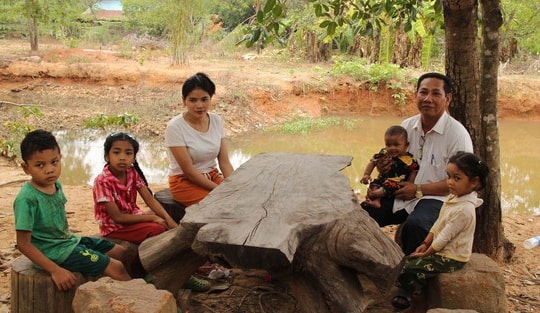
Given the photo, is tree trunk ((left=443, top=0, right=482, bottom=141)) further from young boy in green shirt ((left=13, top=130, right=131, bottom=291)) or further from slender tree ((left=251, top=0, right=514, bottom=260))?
young boy in green shirt ((left=13, top=130, right=131, bottom=291))

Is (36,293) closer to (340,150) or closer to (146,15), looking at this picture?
(340,150)

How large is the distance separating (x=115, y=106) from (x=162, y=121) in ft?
6.70

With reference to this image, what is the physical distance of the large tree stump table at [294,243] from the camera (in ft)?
7.68

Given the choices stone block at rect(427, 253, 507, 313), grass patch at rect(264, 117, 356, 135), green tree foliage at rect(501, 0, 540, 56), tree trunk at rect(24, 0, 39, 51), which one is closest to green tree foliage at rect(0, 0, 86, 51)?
tree trunk at rect(24, 0, 39, 51)

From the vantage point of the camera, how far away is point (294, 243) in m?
2.35

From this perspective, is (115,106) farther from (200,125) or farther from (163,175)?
(200,125)

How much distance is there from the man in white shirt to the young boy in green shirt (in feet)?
6.21

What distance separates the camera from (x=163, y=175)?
9.06 m

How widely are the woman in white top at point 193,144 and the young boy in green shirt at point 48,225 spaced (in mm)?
1107

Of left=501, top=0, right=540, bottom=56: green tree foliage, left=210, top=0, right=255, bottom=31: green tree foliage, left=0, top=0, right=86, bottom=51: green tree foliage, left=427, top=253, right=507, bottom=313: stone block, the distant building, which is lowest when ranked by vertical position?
left=427, top=253, right=507, bottom=313: stone block

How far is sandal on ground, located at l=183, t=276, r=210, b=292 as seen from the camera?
343 centimetres

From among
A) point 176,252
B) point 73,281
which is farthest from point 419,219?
point 73,281

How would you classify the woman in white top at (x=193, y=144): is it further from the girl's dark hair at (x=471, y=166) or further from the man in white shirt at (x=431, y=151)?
the girl's dark hair at (x=471, y=166)

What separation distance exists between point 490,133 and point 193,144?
226 cm
